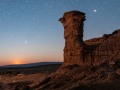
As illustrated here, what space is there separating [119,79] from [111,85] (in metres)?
1.49

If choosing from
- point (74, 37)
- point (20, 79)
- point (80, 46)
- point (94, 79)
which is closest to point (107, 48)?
point (80, 46)

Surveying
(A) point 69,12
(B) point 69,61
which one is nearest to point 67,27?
(A) point 69,12

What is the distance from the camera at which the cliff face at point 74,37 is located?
3459 centimetres

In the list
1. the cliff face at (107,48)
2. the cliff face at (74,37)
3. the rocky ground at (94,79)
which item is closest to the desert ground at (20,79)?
the rocky ground at (94,79)

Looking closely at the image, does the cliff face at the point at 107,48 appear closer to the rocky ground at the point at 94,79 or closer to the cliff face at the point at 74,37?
the cliff face at the point at 74,37

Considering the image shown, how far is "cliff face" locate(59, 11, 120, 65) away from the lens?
112ft

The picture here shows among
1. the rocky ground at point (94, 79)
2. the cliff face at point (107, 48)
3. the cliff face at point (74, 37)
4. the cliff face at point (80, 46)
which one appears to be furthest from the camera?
the cliff face at point (74, 37)

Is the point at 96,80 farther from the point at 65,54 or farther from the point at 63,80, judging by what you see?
the point at 65,54

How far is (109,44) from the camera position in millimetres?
34500

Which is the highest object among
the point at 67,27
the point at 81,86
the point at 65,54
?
the point at 67,27

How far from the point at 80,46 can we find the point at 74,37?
1.45 metres

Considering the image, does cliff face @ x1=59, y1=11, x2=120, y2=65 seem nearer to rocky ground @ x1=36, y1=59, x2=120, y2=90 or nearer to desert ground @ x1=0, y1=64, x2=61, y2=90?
desert ground @ x1=0, y1=64, x2=61, y2=90

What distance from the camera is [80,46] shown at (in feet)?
113

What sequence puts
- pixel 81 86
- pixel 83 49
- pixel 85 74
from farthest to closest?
pixel 83 49 → pixel 85 74 → pixel 81 86
